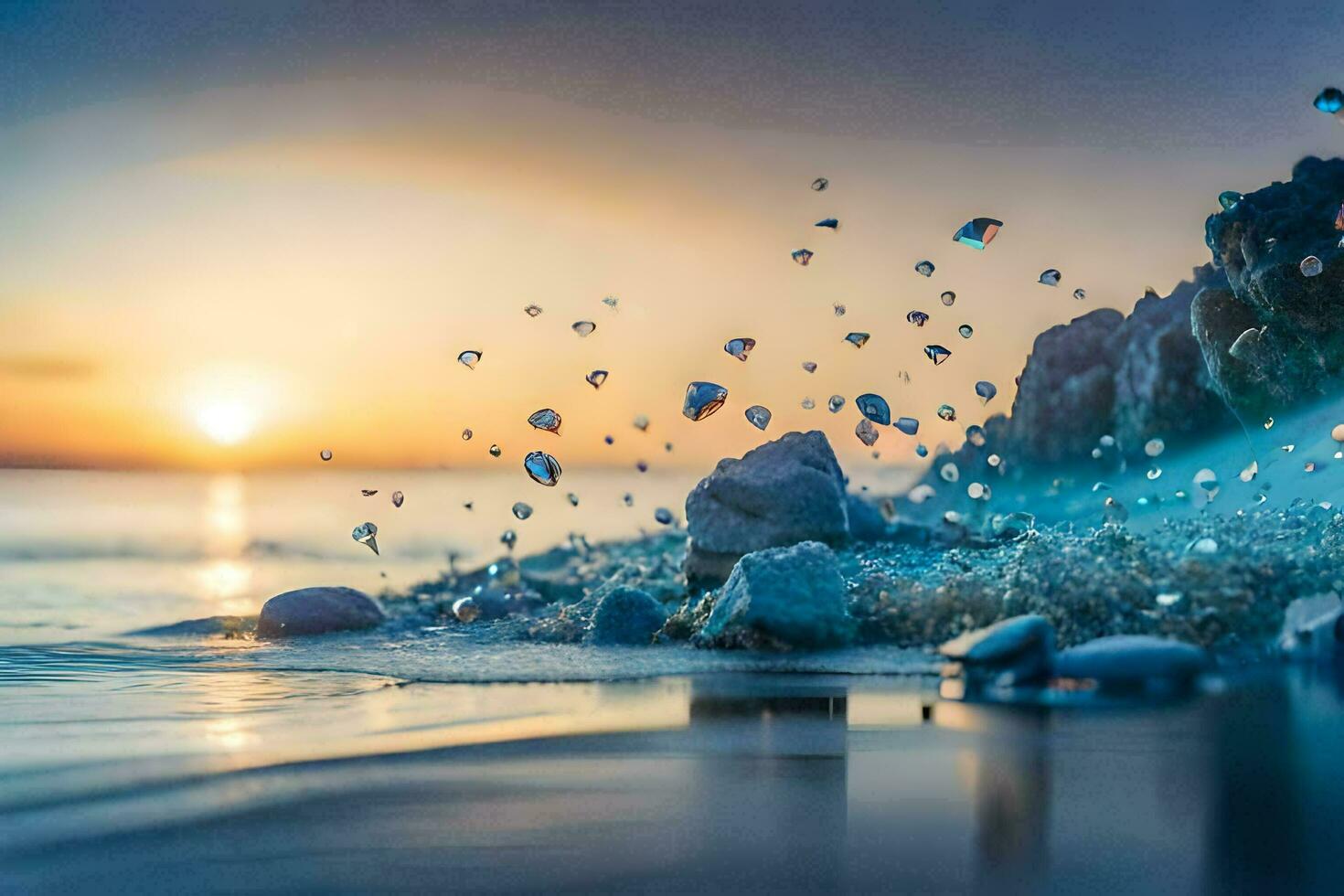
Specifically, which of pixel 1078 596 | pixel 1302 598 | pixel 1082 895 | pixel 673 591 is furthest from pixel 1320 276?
pixel 1082 895

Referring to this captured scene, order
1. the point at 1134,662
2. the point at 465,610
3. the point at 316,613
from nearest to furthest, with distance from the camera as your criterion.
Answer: the point at 1134,662 → the point at 316,613 → the point at 465,610

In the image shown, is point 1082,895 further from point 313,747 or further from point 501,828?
point 313,747

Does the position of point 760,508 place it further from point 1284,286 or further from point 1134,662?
point 1284,286

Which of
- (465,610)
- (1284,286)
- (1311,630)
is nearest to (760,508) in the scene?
(465,610)

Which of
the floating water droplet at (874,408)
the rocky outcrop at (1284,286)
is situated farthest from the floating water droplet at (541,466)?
the rocky outcrop at (1284,286)

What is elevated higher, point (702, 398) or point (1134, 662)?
point (702, 398)

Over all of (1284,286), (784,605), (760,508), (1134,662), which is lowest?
(1134,662)

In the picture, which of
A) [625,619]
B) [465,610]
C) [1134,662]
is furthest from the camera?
[465,610]
